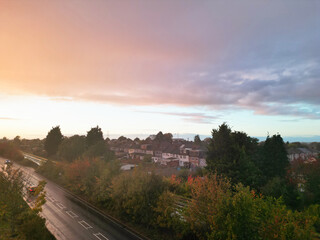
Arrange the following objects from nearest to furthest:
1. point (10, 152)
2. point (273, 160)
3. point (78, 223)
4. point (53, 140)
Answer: point (78, 223)
point (273, 160)
point (53, 140)
point (10, 152)

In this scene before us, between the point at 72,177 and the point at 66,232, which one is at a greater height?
the point at 72,177

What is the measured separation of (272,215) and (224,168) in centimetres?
2372

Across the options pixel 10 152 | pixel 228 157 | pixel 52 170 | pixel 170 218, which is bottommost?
pixel 170 218

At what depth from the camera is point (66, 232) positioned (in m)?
22.3

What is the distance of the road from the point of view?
848 inches

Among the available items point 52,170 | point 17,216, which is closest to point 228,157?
point 17,216

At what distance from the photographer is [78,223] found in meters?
24.6

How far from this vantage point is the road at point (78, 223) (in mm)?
21547

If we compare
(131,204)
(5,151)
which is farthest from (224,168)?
(5,151)

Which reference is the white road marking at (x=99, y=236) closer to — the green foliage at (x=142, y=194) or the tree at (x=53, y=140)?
the green foliage at (x=142, y=194)

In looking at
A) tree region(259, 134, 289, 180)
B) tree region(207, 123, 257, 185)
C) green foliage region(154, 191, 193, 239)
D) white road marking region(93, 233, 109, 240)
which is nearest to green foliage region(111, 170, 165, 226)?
green foliage region(154, 191, 193, 239)

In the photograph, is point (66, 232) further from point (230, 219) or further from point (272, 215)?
point (272, 215)

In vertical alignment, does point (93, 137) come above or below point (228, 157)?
above

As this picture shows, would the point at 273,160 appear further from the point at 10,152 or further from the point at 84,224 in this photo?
the point at 10,152
